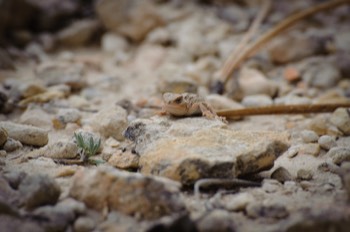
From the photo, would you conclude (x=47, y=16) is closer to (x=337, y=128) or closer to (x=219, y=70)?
(x=219, y=70)

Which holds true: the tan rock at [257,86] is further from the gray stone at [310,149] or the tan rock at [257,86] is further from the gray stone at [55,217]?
the gray stone at [55,217]

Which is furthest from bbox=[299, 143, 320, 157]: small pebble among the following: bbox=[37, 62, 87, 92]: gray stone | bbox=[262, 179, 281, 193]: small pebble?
bbox=[37, 62, 87, 92]: gray stone

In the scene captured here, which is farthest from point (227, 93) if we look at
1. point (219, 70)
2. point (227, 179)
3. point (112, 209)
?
point (112, 209)

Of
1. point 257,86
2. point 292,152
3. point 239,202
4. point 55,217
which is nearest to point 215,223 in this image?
point 239,202

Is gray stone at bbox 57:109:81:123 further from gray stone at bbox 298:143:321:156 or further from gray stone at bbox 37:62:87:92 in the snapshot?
gray stone at bbox 298:143:321:156

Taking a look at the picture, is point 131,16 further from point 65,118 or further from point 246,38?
point 65,118
